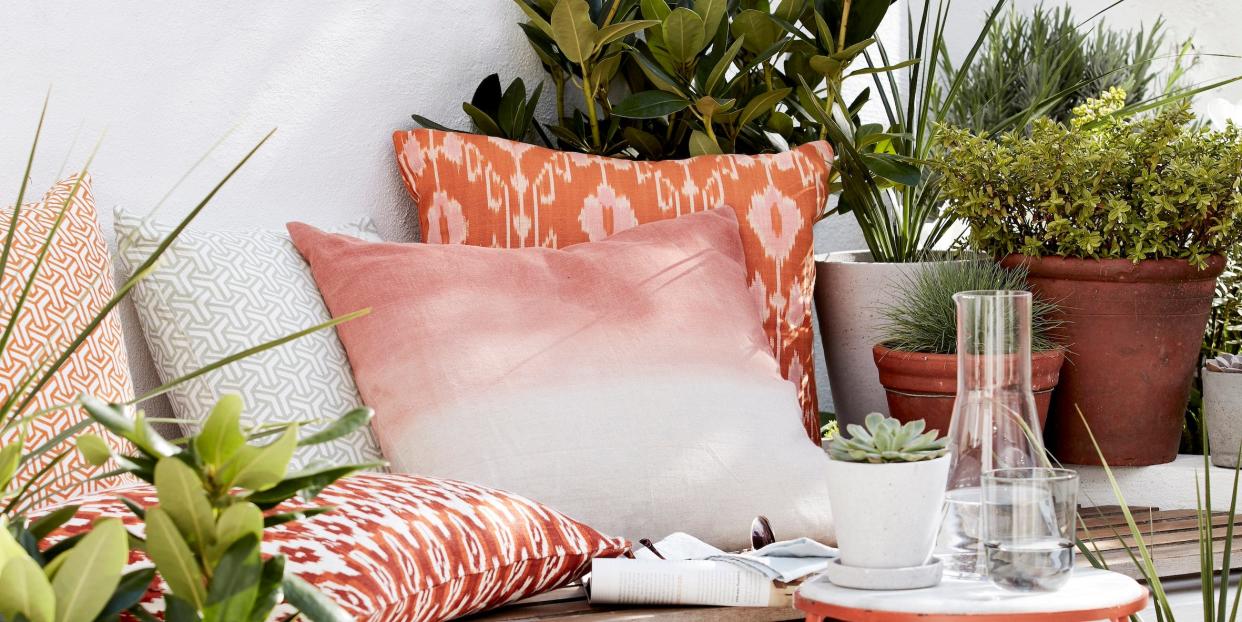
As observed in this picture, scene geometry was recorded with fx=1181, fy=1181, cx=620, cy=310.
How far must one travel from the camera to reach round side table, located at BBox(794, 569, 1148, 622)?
981mm

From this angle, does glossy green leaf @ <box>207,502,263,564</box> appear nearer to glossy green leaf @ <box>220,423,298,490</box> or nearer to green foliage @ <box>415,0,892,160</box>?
glossy green leaf @ <box>220,423,298,490</box>

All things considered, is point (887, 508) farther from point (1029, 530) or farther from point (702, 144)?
point (702, 144)

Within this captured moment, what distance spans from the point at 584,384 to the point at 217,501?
1021mm

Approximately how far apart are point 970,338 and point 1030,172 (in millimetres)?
795

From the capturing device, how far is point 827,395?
263 cm

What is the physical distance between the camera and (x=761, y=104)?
83.2 inches

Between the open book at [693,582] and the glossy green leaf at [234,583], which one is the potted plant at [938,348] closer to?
the open book at [693,582]

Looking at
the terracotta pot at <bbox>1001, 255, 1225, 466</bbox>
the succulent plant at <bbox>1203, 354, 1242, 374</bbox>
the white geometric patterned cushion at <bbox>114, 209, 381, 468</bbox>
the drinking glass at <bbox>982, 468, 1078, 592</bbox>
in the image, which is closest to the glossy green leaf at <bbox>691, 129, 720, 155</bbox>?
the terracotta pot at <bbox>1001, 255, 1225, 466</bbox>

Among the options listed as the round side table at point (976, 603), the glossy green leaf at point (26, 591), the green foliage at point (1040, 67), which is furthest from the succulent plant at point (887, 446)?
the green foliage at point (1040, 67)

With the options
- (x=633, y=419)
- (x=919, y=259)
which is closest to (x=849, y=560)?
(x=633, y=419)

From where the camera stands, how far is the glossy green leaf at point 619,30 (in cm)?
192

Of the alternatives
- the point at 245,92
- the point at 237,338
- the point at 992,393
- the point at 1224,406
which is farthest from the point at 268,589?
the point at 1224,406

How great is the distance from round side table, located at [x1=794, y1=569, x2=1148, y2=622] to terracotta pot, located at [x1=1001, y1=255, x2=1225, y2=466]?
0.94 m

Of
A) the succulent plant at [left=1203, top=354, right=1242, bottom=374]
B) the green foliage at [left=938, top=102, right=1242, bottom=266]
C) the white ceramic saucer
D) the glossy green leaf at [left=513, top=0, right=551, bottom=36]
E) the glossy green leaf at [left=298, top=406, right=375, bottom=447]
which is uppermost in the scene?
the glossy green leaf at [left=513, top=0, right=551, bottom=36]
